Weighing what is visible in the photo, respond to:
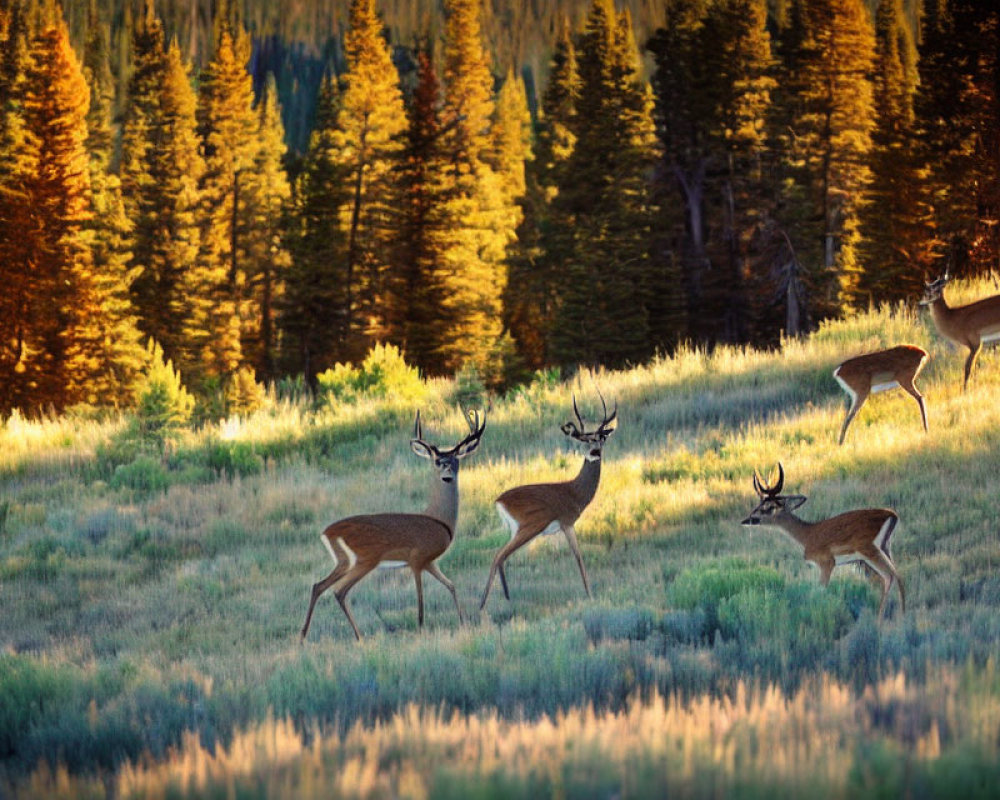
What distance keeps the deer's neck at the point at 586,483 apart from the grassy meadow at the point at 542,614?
0.84 metres

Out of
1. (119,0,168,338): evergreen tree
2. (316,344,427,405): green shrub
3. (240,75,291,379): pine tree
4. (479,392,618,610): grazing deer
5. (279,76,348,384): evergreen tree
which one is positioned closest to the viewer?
(479,392,618,610): grazing deer

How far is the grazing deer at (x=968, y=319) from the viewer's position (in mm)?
13695

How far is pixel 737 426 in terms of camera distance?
16.2m

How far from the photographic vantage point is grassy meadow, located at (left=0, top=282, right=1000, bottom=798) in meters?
4.70

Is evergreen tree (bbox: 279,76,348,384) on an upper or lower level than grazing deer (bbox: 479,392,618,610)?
upper

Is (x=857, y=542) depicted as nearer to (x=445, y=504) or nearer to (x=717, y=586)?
(x=717, y=586)

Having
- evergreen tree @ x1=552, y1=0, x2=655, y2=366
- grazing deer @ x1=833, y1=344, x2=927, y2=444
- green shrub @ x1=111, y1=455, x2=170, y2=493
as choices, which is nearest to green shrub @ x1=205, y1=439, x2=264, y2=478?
green shrub @ x1=111, y1=455, x2=170, y2=493

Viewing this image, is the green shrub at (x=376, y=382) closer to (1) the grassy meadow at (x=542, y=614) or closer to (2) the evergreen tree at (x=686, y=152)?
(1) the grassy meadow at (x=542, y=614)

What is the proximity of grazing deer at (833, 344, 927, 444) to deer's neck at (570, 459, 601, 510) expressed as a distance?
466 cm

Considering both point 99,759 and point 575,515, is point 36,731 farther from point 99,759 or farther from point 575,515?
point 575,515

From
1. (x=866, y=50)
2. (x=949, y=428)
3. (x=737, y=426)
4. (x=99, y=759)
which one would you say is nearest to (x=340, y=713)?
(x=99, y=759)

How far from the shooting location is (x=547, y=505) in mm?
9133

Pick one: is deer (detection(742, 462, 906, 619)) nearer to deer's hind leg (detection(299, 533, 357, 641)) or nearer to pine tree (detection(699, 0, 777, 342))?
deer's hind leg (detection(299, 533, 357, 641))

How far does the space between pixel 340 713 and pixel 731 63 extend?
42.6 m
